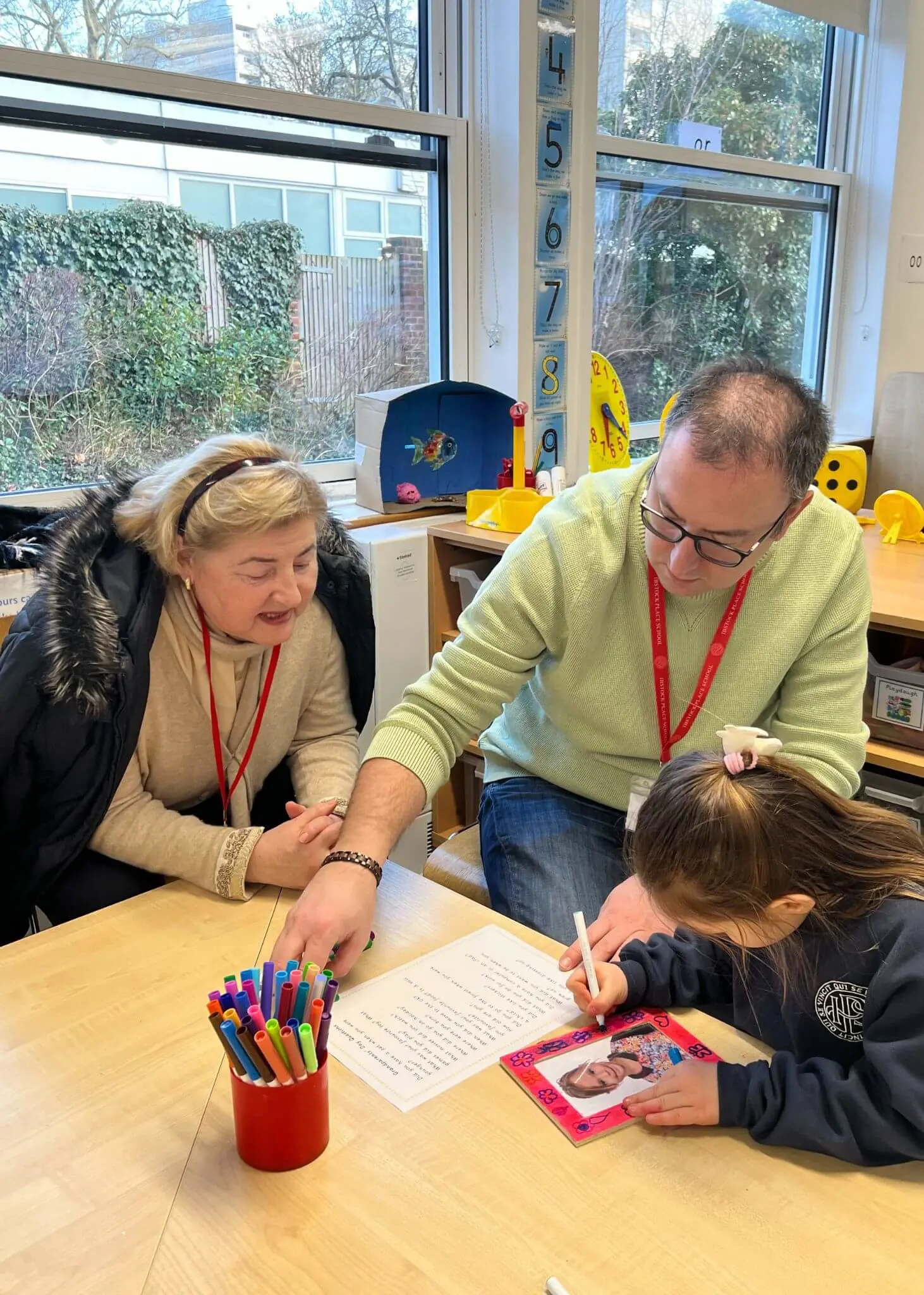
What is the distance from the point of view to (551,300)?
282 centimetres

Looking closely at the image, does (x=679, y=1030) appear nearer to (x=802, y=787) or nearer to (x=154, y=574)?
(x=802, y=787)

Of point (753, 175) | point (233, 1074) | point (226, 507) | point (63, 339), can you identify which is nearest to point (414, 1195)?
point (233, 1074)

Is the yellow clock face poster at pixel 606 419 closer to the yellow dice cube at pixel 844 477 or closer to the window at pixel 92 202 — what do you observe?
the yellow dice cube at pixel 844 477

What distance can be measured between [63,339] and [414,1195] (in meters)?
1.91

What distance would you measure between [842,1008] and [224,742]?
88cm

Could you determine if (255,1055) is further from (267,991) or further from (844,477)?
(844,477)

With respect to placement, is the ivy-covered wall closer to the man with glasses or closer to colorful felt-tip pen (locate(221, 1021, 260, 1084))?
the man with glasses

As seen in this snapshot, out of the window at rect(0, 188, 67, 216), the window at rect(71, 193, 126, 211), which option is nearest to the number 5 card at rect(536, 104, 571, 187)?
the window at rect(71, 193, 126, 211)

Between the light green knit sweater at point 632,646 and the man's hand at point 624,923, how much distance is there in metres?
0.30

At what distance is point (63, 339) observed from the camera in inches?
87.7

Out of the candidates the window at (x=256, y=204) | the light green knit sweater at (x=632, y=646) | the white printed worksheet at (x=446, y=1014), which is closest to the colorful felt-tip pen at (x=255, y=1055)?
the white printed worksheet at (x=446, y=1014)

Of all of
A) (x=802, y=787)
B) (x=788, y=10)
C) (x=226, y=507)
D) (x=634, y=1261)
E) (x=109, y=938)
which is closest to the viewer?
(x=634, y=1261)

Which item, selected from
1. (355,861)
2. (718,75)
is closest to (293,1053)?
(355,861)

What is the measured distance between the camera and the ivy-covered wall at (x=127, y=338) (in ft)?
7.15
